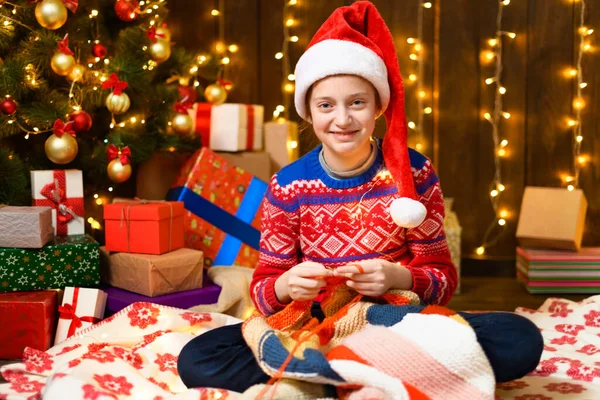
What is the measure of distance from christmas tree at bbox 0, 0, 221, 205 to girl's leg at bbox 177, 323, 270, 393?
100cm

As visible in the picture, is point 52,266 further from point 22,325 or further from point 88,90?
point 88,90

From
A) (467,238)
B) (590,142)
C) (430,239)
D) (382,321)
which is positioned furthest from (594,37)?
(382,321)

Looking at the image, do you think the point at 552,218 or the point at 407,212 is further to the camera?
the point at 552,218

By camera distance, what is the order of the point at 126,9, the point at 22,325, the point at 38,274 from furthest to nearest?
the point at 126,9 < the point at 38,274 < the point at 22,325

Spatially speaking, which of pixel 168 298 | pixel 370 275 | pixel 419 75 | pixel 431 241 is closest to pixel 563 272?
pixel 419 75

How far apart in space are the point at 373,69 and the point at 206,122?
1368 mm

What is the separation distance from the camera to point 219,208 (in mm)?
2613

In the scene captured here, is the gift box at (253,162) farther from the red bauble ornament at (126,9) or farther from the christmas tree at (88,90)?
the red bauble ornament at (126,9)

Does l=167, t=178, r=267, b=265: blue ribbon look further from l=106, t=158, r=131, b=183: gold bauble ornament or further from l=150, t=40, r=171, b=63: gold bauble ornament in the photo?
l=150, t=40, r=171, b=63: gold bauble ornament

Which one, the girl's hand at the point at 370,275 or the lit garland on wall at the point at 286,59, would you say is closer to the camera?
the girl's hand at the point at 370,275

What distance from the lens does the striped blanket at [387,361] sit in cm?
134

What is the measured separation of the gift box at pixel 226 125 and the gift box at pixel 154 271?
589 mm

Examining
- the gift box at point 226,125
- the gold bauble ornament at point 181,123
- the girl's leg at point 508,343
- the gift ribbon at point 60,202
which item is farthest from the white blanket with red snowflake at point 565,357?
the gift ribbon at point 60,202

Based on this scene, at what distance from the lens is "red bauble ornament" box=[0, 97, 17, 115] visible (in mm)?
2242
